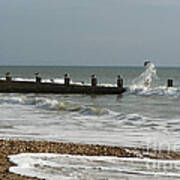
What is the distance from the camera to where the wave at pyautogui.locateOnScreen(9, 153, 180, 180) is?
20.3 ft

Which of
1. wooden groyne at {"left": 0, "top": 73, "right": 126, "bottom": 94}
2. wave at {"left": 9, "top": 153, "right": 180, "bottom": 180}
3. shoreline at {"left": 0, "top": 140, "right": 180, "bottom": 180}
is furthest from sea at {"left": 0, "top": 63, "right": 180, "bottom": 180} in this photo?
wooden groyne at {"left": 0, "top": 73, "right": 126, "bottom": 94}

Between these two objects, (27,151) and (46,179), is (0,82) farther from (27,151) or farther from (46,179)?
(46,179)

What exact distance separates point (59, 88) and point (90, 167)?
2213cm

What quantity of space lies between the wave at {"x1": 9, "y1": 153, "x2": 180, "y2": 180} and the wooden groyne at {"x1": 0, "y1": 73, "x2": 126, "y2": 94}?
67.8 ft

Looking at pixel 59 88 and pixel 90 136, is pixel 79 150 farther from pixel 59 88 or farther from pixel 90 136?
pixel 59 88

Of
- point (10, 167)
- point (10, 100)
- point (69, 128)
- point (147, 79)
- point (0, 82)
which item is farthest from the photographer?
point (147, 79)

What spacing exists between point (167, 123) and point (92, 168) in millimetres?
7473

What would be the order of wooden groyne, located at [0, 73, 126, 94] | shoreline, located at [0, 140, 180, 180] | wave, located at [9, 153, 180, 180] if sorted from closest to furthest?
wave, located at [9, 153, 180, 180] → shoreline, located at [0, 140, 180, 180] → wooden groyne, located at [0, 73, 126, 94]

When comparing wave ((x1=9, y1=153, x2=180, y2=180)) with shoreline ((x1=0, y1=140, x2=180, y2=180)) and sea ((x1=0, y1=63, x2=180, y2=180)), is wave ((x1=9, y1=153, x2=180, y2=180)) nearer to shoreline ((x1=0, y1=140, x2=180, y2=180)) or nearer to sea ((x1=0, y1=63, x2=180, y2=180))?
sea ((x1=0, y1=63, x2=180, y2=180))

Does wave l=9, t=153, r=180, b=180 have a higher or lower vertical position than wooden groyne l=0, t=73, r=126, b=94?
lower

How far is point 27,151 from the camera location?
7832mm

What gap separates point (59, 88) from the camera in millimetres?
28656

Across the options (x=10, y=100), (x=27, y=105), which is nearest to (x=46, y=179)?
(x=27, y=105)

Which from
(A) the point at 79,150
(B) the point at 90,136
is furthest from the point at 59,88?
(A) the point at 79,150
